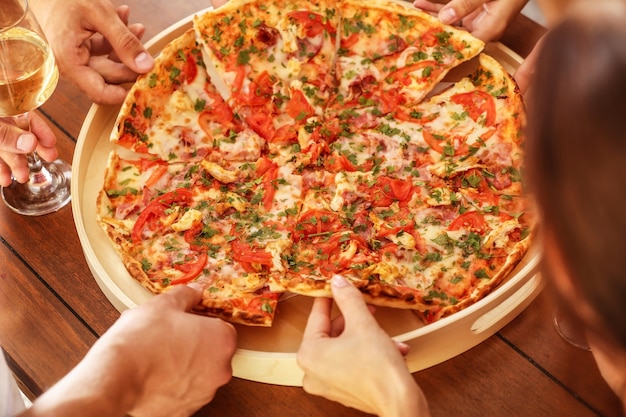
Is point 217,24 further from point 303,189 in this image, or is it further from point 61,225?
point 61,225

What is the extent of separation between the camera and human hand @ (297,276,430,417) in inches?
74.7

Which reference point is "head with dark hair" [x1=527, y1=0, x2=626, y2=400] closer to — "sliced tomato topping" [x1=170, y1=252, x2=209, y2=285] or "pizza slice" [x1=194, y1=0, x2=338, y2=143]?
"sliced tomato topping" [x1=170, y1=252, x2=209, y2=285]

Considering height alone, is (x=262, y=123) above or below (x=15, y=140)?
above

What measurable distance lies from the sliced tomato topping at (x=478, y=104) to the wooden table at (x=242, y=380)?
2.69 feet

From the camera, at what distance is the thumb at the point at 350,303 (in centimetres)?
204

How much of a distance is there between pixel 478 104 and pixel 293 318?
48.7 inches

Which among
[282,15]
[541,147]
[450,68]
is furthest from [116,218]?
[541,147]

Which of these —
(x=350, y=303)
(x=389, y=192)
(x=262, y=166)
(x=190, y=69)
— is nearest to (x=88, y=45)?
(x=190, y=69)

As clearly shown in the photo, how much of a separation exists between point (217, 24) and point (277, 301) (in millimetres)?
1395

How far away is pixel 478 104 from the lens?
118 inches

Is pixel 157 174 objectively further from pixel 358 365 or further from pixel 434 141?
pixel 358 365

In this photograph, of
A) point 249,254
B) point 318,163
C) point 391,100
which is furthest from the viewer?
point 391,100

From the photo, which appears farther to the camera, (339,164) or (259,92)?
(259,92)

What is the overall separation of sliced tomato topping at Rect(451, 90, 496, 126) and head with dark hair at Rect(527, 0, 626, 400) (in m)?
1.68
